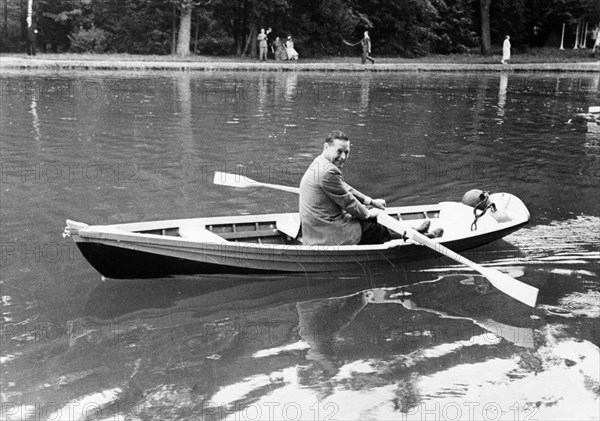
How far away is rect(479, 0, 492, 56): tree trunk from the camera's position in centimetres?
4745

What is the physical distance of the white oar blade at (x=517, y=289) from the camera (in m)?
8.09

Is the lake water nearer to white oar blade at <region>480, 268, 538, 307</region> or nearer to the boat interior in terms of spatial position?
white oar blade at <region>480, 268, 538, 307</region>

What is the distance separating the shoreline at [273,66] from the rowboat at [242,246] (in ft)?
85.7

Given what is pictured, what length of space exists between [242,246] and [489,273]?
8.92ft

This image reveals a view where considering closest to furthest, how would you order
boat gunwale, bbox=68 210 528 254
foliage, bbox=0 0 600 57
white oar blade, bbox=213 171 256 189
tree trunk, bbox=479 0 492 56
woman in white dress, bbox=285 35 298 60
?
boat gunwale, bbox=68 210 528 254 < white oar blade, bbox=213 171 256 189 < foliage, bbox=0 0 600 57 < woman in white dress, bbox=285 35 298 60 < tree trunk, bbox=479 0 492 56

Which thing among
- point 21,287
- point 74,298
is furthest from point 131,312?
point 21,287

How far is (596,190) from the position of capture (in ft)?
45.9

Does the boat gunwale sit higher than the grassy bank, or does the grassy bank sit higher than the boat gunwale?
the grassy bank

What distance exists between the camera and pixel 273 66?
123ft

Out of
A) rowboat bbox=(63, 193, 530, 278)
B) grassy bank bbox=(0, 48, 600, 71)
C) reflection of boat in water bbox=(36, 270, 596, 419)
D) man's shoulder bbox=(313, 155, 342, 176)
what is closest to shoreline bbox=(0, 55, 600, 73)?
grassy bank bbox=(0, 48, 600, 71)

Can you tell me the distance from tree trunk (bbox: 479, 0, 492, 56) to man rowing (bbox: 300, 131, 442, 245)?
4113 cm

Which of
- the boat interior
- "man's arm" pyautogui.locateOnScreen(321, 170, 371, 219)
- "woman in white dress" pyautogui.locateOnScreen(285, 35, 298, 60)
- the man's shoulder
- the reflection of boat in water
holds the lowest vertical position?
the reflection of boat in water

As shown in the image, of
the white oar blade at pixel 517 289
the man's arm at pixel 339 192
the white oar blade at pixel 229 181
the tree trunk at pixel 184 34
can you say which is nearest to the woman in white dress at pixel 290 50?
the tree trunk at pixel 184 34
